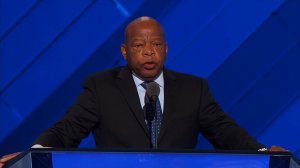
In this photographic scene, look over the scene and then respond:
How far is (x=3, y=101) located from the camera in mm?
2395

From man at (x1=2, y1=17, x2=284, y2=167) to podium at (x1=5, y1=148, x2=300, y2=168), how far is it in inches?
15.1

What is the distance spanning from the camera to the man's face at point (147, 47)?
149cm

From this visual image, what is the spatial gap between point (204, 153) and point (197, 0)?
1495 millimetres

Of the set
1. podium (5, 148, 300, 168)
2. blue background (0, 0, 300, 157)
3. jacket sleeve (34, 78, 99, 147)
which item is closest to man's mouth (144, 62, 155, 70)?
jacket sleeve (34, 78, 99, 147)

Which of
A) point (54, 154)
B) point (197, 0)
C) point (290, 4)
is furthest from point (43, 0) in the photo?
point (54, 154)

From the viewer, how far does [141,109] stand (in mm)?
1536

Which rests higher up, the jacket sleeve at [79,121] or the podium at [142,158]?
the jacket sleeve at [79,121]

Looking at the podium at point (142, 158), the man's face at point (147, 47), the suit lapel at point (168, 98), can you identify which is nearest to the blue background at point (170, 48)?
the suit lapel at point (168, 98)

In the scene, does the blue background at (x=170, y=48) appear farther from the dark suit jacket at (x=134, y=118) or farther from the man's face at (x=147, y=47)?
the man's face at (x=147, y=47)

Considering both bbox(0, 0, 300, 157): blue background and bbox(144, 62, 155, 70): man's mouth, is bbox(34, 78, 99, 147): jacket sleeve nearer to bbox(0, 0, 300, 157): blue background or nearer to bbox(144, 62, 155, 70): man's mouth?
bbox(144, 62, 155, 70): man's mouth

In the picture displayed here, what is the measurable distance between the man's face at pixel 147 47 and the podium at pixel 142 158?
0.51m

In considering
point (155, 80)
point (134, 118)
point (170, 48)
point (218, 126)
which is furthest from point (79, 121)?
point (170, 48)

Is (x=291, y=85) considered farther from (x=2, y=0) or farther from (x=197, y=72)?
(x=2, y=0)

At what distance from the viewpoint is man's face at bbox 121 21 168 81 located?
1486 mm
